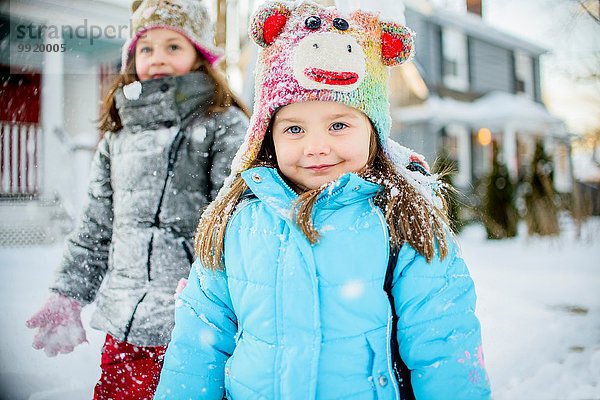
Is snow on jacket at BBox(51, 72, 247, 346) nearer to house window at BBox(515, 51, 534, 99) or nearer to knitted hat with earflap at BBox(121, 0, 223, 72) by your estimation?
knitted hat with earflap at BBox(121, 0, 223, 72)

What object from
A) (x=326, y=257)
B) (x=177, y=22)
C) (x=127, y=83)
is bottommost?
(x=326, y=257)

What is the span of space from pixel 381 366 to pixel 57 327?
128cm

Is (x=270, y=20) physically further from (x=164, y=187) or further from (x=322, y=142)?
(x=164, y=187)

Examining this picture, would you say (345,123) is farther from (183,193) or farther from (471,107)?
(471,107)

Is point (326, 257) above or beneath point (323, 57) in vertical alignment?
beneath

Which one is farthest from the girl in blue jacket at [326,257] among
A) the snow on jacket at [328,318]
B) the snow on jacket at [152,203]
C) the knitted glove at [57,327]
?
the knitted glove at [57,327]

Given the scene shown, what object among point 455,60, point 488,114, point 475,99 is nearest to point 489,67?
point 475,99

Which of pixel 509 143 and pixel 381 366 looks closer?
pixel 381 366

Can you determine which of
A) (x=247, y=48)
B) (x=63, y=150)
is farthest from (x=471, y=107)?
(x=63, y=150)

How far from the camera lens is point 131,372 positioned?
1.71 m

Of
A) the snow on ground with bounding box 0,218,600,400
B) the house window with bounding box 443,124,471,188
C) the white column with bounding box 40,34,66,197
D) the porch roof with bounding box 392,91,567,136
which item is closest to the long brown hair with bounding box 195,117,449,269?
the snow on ground with bounding box 0,218,600,400

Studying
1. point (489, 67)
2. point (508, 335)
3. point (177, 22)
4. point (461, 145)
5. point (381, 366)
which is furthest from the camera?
point (489, 67)

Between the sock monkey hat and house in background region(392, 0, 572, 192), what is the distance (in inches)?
357

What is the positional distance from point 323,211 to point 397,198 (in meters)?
0.21
